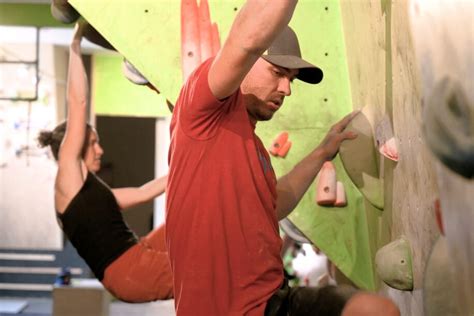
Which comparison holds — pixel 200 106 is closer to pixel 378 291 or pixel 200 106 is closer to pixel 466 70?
pixel 466 70

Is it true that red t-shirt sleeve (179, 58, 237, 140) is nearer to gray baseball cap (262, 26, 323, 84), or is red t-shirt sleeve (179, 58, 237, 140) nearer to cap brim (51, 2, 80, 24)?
gray baseball cap (262, 26, 323, 84)

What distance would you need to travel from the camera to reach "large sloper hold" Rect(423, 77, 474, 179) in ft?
4.16

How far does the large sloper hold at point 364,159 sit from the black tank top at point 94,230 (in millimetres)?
953

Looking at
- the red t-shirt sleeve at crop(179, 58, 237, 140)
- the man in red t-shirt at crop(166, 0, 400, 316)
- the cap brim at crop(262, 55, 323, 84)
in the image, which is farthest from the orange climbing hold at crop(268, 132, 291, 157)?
the red t-shirt sleeve at crop(179, 58, 237, 140)

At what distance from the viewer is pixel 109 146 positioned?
8.05 m

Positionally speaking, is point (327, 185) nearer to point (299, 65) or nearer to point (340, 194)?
point (340, 194)

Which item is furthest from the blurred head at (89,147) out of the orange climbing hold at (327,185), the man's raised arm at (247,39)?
the man's raised arm at (247,39)

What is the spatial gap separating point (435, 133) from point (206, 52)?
1288 mm

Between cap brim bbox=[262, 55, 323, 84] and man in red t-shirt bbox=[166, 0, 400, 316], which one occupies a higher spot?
cap brim bbox=[262, 55, 323, 84]

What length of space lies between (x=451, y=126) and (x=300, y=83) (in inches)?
54.1

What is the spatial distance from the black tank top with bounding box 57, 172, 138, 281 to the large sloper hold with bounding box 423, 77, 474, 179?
67.9 inches

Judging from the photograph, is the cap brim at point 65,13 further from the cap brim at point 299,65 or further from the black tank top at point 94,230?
the cap brim at point 299,65

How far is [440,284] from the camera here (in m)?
1.64

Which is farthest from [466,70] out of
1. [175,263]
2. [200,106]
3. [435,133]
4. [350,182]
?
[350,182]
